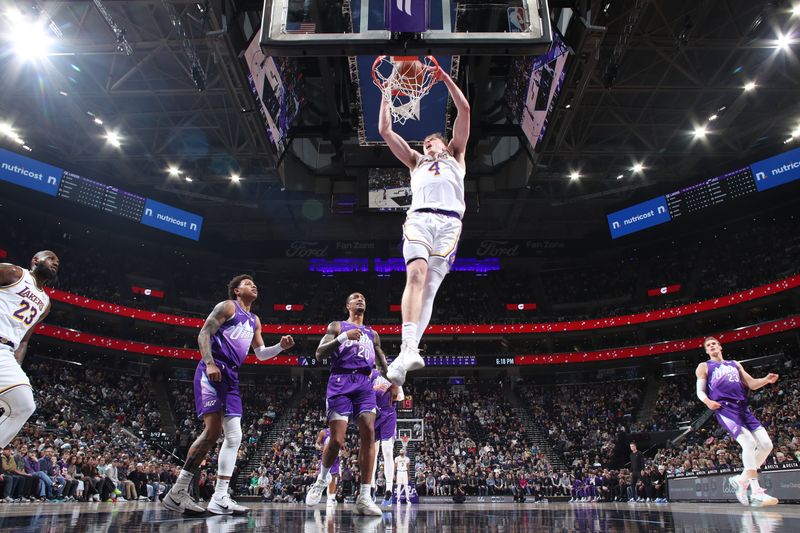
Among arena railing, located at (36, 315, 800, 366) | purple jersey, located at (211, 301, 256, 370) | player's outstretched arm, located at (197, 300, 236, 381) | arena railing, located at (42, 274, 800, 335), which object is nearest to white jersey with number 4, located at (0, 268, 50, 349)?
player's outstretched arm, located at (197, 300, 236, 381)

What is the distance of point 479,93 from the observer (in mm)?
17953

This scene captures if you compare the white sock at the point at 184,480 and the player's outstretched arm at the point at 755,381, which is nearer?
the white sock at the point at 184,480

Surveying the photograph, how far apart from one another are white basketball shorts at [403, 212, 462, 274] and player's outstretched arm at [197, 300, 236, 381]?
184cm

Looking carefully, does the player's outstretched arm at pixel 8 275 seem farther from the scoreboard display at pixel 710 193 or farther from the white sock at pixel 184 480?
the scoreboard display at pixel 710 193

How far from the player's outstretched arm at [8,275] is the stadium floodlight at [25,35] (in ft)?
44.6

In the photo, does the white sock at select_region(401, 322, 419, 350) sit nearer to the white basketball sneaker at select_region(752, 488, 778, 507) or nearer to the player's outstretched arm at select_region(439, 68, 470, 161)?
the player's outstretched arm at select_region(439, 68, 470, 161)

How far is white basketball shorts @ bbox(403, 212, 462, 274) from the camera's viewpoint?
3984 millimetres

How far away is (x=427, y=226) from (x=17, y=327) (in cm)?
301

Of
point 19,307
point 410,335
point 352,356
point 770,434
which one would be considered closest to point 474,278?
point 770,434

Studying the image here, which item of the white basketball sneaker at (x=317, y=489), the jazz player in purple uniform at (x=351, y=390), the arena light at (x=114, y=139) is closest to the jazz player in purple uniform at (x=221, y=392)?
the jazz player in purple uniform at (x=351, y=390)

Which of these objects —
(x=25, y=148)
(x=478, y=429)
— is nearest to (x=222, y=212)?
(x=25, y=148)

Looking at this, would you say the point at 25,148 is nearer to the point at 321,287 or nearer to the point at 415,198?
the point at 321,287

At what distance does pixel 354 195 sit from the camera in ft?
77.5

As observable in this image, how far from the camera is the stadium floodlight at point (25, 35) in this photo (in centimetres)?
1377
